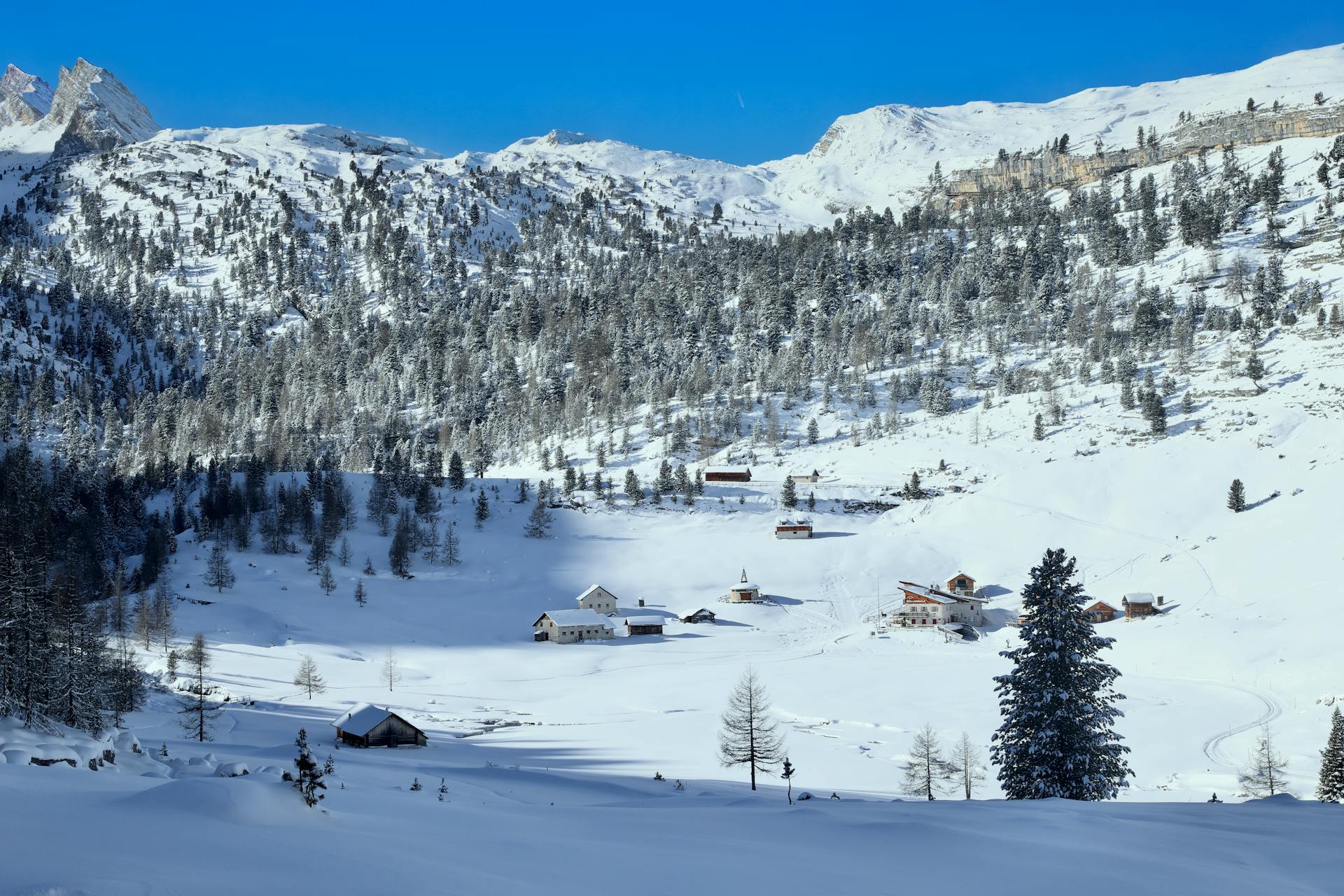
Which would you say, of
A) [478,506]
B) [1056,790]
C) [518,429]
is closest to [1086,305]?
[518,429]

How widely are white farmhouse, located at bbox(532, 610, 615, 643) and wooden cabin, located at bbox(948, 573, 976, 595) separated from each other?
33.8m

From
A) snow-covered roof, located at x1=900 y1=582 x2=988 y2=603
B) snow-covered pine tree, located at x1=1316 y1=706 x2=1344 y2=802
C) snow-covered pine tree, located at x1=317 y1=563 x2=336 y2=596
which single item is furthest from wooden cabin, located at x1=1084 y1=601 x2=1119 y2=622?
snow-covered pine tree, located at x1=317 y1=563 x2=336 y2=596

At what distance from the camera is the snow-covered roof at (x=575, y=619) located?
81.6 m

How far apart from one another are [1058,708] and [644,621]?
59.9 m

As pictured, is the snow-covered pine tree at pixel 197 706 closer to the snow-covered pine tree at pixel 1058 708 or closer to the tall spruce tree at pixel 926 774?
the tall spruce tree at pixel 926 774

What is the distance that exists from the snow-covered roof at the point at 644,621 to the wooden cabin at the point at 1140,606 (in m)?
40.7

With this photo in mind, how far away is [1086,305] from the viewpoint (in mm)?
155625

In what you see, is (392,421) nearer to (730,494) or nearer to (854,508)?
(730,494)

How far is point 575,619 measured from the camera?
82.6 metres

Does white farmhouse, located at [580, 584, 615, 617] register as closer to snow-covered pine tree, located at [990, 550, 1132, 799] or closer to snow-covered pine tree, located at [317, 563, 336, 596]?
snow-covered pine tree, located at [317, 563, 336, 596]

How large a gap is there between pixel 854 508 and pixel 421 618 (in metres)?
53.0

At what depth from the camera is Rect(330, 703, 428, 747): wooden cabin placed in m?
42.8

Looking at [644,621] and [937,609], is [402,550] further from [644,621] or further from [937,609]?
[937,609]

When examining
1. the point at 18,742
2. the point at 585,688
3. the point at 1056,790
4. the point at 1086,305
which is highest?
the point at 1086,305
